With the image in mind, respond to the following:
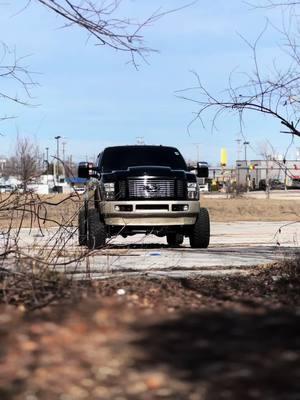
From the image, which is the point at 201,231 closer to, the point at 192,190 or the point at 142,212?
the point at 192,190

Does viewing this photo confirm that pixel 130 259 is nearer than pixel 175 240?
Yes

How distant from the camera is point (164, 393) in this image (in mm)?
3115

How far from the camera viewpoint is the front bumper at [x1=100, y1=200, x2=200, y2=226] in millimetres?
11250

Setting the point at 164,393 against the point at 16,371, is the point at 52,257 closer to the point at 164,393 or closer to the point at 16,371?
the point at 16,371

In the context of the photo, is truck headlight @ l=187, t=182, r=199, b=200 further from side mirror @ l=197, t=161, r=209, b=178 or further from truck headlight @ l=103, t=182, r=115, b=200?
truck headlight @ l=103, t=182, r=115, b=200

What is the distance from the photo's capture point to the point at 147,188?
11.4 m

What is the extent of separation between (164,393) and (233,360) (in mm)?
453

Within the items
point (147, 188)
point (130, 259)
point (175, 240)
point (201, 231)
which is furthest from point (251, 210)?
point (130, 259)

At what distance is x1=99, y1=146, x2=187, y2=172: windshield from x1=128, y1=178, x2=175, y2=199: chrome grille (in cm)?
92

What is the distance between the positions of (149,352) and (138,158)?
927cm

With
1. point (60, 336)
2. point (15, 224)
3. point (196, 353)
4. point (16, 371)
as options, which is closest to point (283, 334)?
point (196, 353)

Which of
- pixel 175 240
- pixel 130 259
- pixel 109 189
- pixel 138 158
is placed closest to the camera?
pixel 130 259

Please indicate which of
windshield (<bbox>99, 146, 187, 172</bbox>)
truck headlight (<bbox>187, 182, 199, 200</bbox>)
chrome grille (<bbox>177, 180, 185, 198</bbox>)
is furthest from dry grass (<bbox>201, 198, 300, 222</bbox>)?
chrome grille (<bbox>177, 180, 185, 198</bbox>)

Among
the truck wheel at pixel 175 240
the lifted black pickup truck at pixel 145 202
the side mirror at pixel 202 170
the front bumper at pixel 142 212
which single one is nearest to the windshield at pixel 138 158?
the lifted black pickup truck at pixel 145 202
